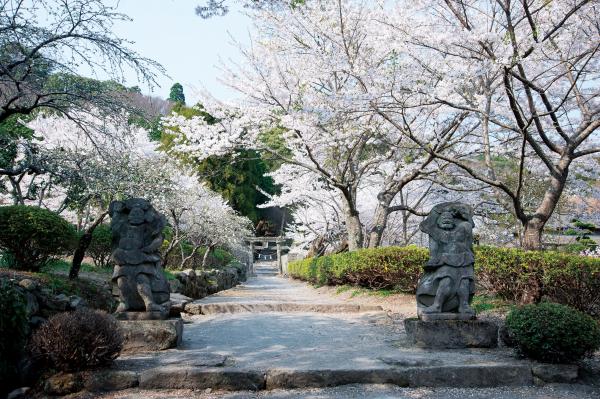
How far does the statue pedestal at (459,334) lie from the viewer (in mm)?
5609

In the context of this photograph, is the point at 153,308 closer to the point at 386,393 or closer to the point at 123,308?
the point at 123,308

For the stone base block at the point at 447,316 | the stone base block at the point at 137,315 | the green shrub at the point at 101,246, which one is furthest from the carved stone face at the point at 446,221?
the green shrub at the point at 101,246

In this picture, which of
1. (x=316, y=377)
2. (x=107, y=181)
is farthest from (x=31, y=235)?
(x=316, y=377)

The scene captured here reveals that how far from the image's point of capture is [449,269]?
580cm

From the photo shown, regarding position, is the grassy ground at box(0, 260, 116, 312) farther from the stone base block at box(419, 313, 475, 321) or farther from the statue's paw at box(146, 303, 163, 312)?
the stone base block at box(419, 313, 475, 321)

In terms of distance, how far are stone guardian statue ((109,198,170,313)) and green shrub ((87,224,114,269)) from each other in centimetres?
580

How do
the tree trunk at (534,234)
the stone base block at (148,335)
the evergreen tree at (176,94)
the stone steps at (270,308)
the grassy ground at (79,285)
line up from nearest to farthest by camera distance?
the stone base block at (148,335), the grassy ground at (79,285), the tree trunk at (534,234), the stone steps at (270,308), the evergreen tree at (176,94)

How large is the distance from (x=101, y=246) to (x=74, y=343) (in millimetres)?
8024

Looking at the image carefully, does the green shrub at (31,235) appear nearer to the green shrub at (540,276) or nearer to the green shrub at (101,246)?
the green shrub at (101,246)

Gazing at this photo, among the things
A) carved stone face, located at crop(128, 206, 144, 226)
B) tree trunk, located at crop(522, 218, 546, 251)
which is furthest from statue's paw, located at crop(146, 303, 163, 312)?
tree trunk, located at crop(522, 218, 546, 251)

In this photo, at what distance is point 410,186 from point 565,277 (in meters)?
12.0

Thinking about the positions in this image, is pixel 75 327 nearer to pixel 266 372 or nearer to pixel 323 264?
pixel 266 372

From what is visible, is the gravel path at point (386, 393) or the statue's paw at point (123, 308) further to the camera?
the statue's paw at point (123, 308)

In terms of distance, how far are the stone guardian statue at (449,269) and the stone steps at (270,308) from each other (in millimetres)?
3635
